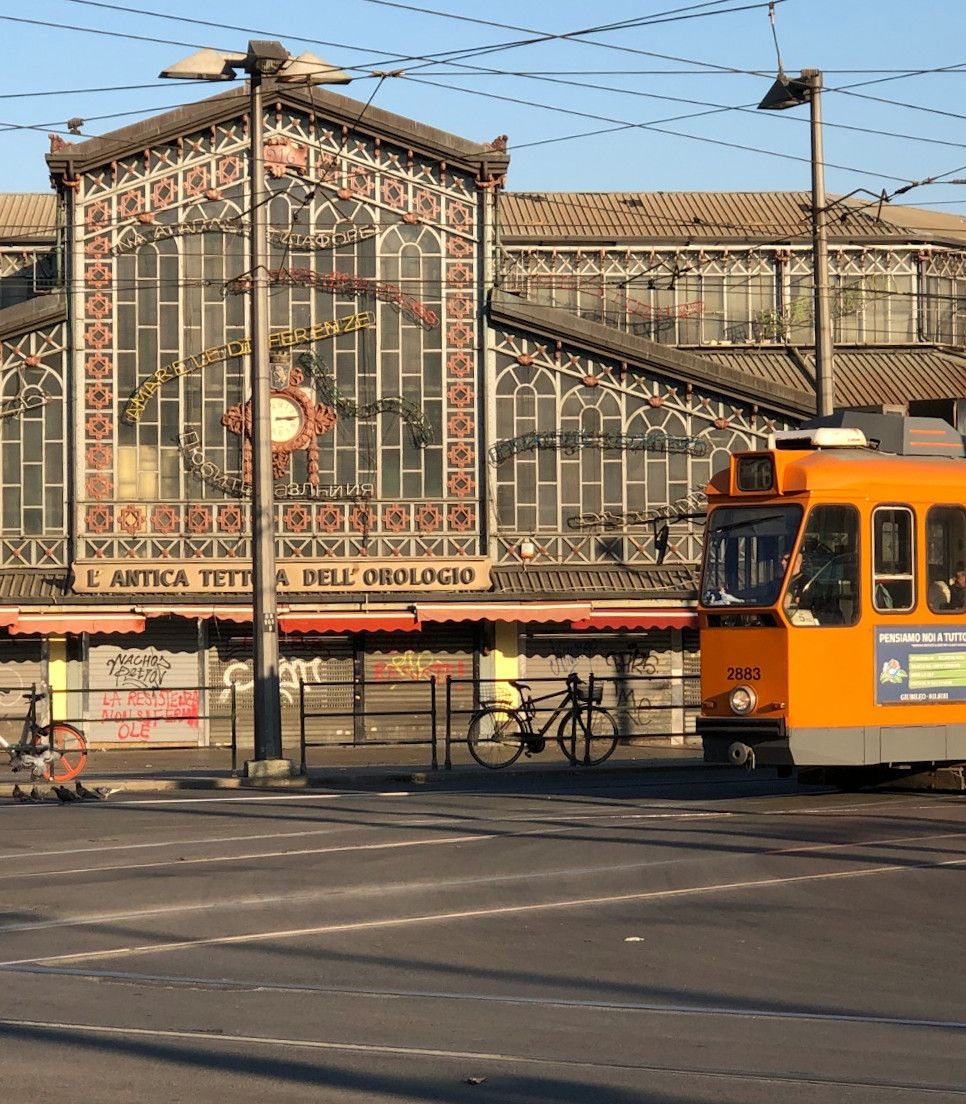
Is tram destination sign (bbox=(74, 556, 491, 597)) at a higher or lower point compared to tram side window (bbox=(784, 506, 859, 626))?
higher

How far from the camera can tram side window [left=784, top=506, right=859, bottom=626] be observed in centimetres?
1773

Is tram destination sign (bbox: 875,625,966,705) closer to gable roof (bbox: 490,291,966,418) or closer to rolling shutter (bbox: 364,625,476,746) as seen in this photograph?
gable roof (bbox: 490,291,966,418)

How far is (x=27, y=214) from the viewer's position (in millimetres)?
44938

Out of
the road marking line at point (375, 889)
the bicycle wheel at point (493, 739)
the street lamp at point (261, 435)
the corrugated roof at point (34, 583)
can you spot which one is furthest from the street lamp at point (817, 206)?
the corrugated roof at point (34, 583)

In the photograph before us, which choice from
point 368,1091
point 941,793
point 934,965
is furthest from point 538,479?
point 368,1091

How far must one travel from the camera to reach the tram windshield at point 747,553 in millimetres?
17891

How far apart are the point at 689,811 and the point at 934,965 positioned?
807 cm

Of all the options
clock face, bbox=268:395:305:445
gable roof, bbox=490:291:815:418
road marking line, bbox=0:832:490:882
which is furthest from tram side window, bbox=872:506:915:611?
clock face, bbox=268:395:305:445

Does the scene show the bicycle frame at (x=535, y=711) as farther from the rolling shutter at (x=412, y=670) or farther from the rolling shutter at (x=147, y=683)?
the rolling shutter at (x=147, y=683)

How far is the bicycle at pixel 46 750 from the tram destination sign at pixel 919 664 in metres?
11.4

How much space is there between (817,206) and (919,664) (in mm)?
10575

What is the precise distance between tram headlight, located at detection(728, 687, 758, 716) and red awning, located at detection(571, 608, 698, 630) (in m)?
13.2

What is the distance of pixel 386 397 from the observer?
32.6 metres

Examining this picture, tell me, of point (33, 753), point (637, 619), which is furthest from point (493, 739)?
point (637, 619)
